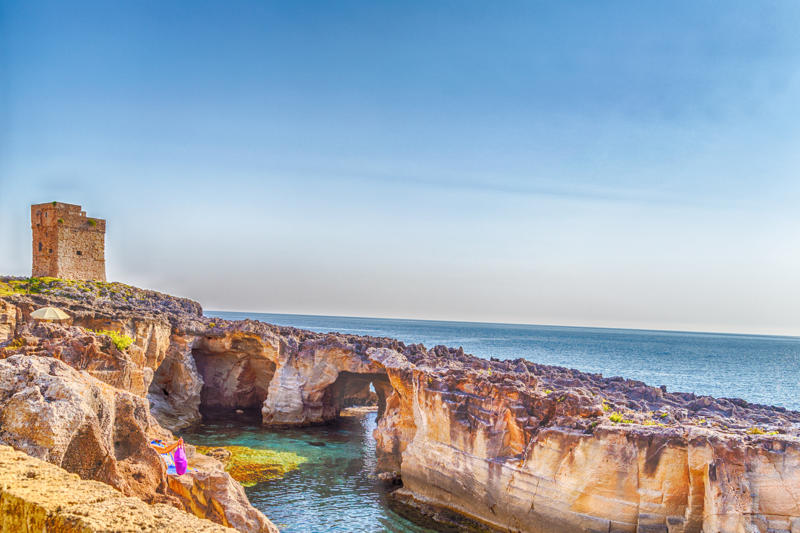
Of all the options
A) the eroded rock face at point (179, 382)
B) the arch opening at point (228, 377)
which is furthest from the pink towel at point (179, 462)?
the arch opening at point (228, 377)

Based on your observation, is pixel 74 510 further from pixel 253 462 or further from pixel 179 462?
pixel 253 462

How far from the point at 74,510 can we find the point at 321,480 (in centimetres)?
2175

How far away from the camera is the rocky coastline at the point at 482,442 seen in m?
10.4

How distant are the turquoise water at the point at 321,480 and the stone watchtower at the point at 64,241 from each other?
815 inches

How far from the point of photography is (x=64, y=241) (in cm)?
4569

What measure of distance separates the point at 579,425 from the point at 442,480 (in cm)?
716

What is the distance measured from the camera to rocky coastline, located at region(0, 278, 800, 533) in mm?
10398

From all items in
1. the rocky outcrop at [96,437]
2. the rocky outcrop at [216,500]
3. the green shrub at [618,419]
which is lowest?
the rocky outcrop at [216,500]

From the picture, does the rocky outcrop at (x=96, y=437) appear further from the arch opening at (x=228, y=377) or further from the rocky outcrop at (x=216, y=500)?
the arch opening at (x=228, y=377)

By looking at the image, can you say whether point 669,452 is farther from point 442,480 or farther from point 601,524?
point 442,480

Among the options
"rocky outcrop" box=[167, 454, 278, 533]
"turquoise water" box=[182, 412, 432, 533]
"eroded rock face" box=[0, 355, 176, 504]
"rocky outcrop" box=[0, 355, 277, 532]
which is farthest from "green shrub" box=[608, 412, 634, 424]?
"eroded rock face" box=[0, 355, 176, 504]

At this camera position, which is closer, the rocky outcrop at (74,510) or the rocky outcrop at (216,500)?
the rocky outcrop at (74,510)

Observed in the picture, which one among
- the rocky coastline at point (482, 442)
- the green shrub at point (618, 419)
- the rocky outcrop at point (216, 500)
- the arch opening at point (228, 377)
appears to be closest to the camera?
the rocky coastline at point (482, 442)

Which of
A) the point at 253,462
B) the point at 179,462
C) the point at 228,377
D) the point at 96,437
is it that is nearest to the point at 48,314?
the point at 253,462
